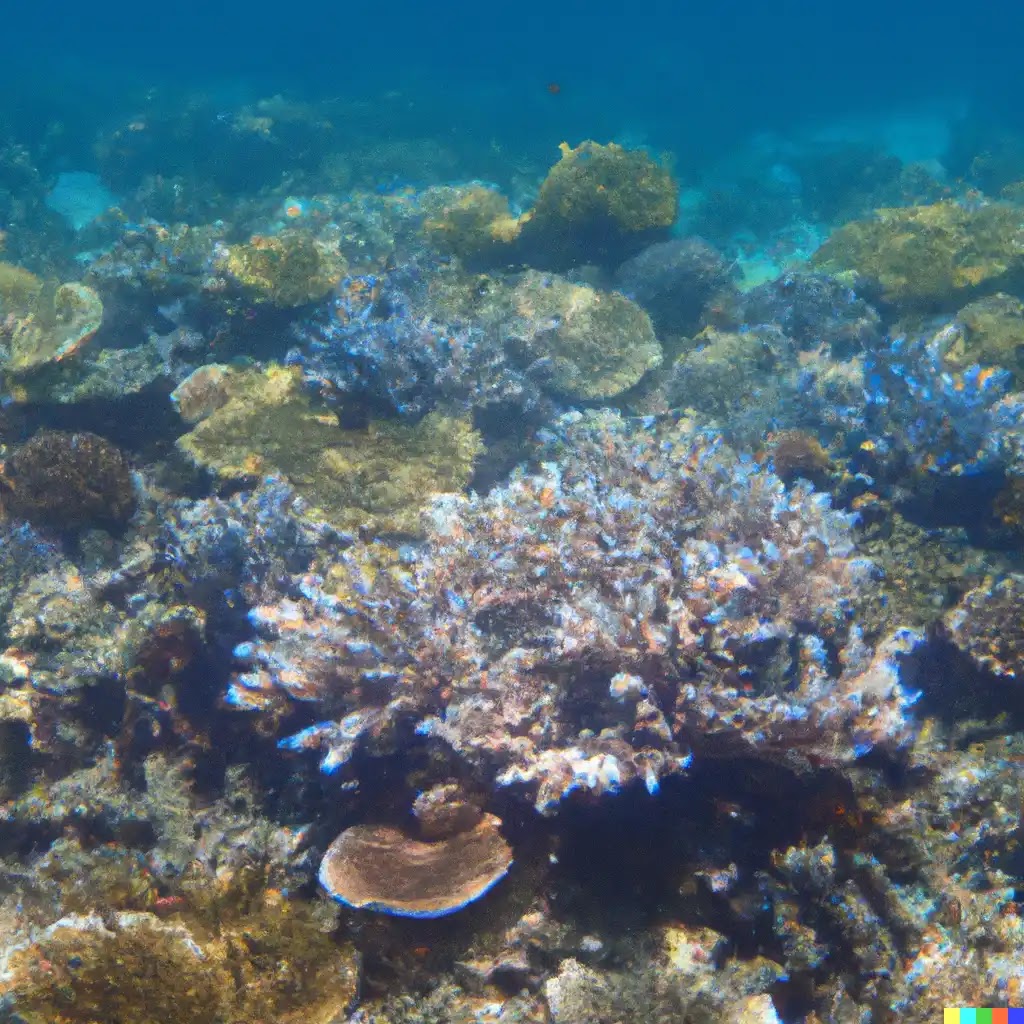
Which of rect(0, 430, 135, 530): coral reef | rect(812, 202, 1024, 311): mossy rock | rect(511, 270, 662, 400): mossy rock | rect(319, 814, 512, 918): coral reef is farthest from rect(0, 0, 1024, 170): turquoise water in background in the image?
rect(319, 814, 512, 918): coral reef

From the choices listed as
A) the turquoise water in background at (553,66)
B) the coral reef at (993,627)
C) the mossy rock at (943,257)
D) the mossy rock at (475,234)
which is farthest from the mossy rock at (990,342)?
the turquoise water in background at (553,66)

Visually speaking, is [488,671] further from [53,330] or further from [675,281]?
[675,281]

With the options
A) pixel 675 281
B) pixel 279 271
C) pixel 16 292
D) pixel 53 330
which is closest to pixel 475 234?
pixel 675 281

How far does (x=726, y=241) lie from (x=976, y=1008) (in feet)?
59.2

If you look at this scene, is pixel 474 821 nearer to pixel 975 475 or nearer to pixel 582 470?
pixel 582 470

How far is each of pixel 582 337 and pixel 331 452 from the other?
3619mm

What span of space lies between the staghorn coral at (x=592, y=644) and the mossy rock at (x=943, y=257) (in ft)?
21.0

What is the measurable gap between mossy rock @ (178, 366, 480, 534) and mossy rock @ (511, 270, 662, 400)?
1.84 meters

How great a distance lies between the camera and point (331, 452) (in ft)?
19.3

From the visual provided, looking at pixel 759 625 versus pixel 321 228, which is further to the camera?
pixel 321 228

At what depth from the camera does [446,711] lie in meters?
3.35

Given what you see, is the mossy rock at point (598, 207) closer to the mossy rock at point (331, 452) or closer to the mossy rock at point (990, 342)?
the mossy rock at point (990, 342)

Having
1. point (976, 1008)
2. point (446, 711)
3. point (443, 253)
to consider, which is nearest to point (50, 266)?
point (443, 253)

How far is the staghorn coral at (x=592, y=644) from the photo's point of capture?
10.3ft
